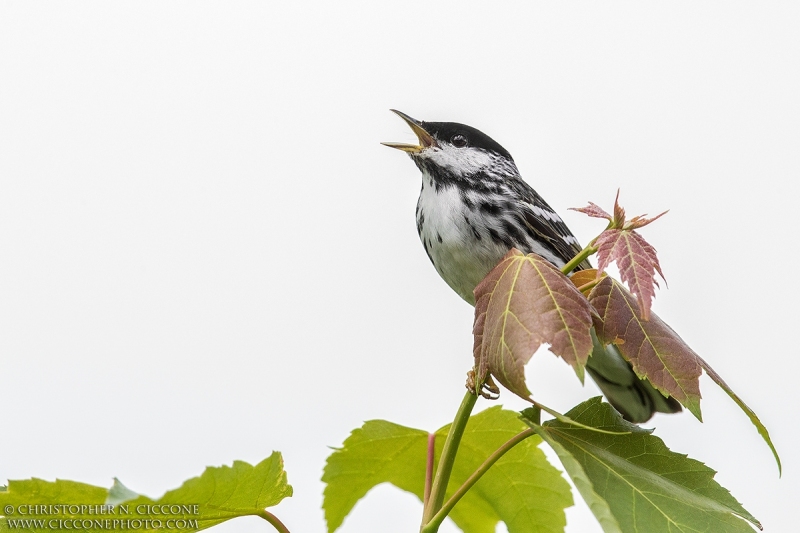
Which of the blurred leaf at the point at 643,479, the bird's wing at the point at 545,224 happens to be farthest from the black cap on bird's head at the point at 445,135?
the blurred leaf at the point at 643,479

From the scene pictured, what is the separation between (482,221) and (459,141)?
52cm

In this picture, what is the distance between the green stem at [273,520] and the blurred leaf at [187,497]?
2 cm

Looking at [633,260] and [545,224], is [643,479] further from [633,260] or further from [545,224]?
[545,224]

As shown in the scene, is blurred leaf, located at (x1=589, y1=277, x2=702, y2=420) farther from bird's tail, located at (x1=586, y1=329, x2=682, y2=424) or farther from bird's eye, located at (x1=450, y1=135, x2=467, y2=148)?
bird's eye, located at (x1=450, y1=135, x2=467, y2=148)

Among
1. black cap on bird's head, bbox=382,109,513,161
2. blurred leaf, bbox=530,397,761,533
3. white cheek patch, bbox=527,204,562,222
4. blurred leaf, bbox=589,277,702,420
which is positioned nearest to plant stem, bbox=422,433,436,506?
blurred leaf, bbox=530,397,761,533

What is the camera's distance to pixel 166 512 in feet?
4.09

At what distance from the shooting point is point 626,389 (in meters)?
3.42

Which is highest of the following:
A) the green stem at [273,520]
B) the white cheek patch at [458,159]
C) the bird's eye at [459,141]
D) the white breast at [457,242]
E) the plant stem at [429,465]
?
the bird's eye at [459,141]

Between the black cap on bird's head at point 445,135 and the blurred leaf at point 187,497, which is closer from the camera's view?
the blurred leaf at point 187,497

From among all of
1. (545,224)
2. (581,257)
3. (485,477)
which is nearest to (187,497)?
(581,257)

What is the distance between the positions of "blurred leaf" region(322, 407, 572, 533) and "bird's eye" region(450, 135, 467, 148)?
72.9 inches

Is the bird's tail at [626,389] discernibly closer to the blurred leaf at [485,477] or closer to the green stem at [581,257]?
the blurred leaf at [485,477]

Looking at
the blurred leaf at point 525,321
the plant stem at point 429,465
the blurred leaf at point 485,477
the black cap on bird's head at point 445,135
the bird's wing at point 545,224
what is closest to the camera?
the blurred leaf at point 525,321

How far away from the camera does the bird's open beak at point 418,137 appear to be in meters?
3.38
